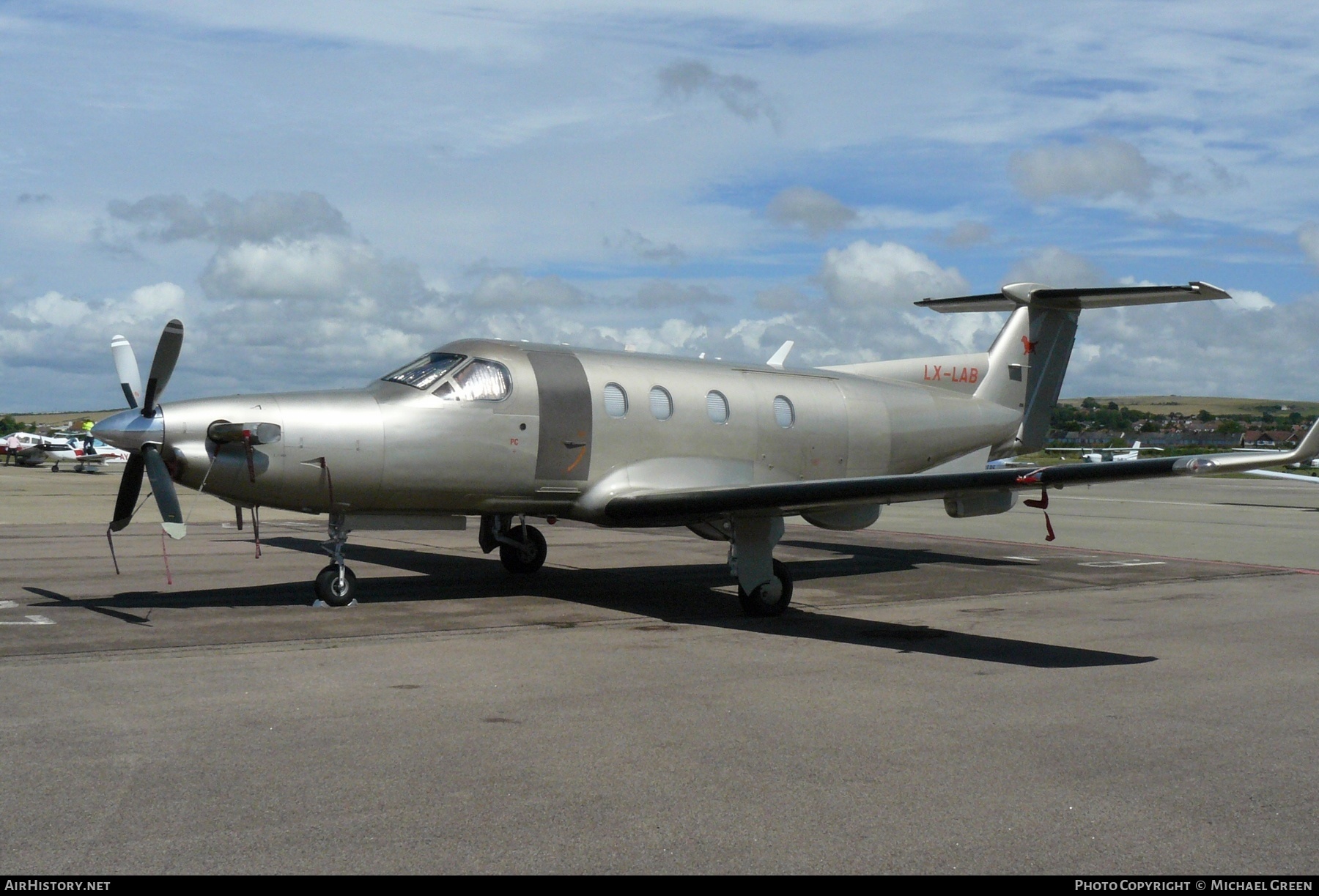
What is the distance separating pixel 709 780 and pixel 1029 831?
1730 millimetres

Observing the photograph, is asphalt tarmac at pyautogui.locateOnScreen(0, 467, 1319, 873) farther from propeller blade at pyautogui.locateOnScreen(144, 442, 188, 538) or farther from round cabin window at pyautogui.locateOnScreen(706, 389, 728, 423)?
round cabin window at pyautogui.locateOnScreen(706, 389, 728, 423)

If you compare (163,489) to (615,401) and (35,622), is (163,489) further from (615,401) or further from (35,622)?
(615,401)

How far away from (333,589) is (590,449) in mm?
3480

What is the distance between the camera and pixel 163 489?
37.7ft

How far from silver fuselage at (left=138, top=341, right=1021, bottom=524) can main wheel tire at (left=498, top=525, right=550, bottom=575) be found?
2384 mm

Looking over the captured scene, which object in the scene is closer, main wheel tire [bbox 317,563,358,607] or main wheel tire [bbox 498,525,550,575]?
main wheel tire [bbox 317,563,358,607]

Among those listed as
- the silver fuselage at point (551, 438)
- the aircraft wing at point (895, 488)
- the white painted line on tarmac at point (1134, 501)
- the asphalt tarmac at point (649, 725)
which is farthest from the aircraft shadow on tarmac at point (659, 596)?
the white painted line on tarmac at point (1134, 501)

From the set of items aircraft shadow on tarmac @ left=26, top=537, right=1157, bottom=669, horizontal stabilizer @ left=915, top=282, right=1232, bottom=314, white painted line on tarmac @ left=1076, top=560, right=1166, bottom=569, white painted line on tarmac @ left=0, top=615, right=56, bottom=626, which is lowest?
white painted line on tarmac @ left=1076, top=560, right=1166, bottom=569

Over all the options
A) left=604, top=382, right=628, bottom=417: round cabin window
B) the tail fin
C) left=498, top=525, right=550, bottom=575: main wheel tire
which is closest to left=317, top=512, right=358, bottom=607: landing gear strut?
left=604, top=382, right=628, bottom=417: round cabin window

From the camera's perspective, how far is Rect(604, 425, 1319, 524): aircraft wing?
9836mm

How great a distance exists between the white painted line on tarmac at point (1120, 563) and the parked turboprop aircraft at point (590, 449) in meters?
2.99

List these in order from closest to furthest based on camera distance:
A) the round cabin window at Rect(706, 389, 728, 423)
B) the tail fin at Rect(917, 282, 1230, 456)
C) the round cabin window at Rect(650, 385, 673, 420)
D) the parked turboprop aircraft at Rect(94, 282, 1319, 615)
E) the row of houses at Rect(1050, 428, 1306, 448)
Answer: the parked turboprop aircraft at Rect(94, 282, 1319, 615) < the round cabin window at Rect(650, 385, 673, 420) < the round cabin window at Rect(706, 389, 728, 423) < the tail fin at Rect(917, 282, 1230, 456) < the row of houses at Rect(1050, 428, 1306, 448)

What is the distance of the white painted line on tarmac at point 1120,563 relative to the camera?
1894 centimetres

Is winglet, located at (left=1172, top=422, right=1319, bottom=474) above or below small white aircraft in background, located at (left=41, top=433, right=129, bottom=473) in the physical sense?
above
